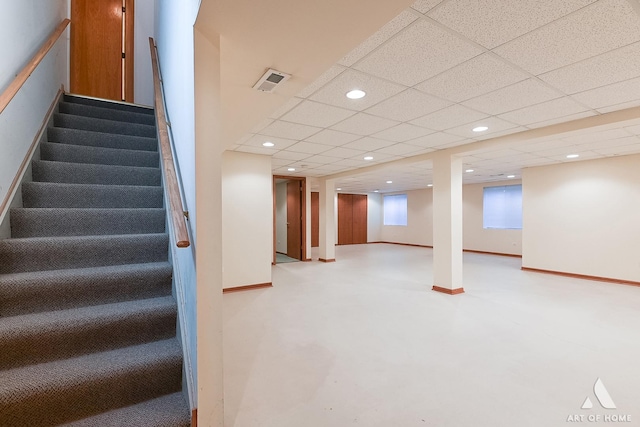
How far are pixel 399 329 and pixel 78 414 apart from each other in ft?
9.65

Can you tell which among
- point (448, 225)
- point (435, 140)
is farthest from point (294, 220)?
point (435, 140)

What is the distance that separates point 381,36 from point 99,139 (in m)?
3.07

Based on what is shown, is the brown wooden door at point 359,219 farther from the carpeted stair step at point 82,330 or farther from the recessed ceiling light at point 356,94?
the carpeted stair step at point 82,330

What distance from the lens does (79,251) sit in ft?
6.71

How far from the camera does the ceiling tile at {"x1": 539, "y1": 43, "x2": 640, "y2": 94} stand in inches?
79.4

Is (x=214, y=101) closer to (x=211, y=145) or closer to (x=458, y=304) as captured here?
(x=211, y=145)

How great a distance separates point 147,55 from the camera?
513 cm

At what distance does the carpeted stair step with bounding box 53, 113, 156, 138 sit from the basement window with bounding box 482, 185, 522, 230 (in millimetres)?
9751

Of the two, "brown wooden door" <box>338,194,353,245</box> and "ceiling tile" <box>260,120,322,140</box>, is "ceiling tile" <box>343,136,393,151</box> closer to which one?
"ceiling tile" <box>260,120,322,140</box>

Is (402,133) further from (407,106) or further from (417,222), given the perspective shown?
(417,222)

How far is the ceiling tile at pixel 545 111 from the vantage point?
2.90 meters

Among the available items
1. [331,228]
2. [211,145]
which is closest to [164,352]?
[211,145]

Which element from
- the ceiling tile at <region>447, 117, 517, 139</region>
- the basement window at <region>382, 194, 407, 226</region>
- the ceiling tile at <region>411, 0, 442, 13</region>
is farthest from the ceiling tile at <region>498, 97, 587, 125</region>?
the basement window at <region>382, 194, 407, 226</region>

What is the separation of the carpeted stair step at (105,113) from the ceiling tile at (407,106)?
2955 mm
